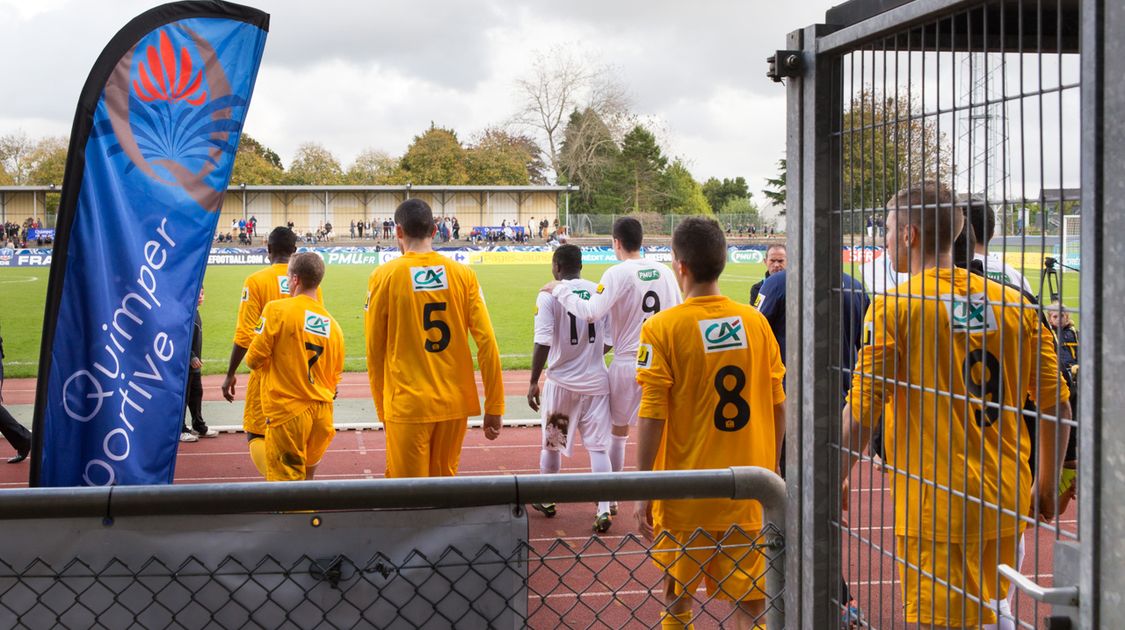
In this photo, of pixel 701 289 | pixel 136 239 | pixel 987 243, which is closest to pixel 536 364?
pixel 701 289

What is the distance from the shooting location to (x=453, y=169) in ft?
236

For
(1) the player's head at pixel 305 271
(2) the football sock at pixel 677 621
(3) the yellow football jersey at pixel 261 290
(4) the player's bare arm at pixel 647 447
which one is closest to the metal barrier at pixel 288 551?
(2) the football sock at pixel 677 621

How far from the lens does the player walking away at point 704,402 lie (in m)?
3.50

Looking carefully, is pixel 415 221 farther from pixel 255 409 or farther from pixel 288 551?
pixel 288 551

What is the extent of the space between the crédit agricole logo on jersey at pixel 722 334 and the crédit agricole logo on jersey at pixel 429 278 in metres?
2.12

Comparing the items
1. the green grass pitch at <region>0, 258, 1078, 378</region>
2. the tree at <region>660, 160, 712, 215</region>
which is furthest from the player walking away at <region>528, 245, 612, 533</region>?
the tree at <region>660, 160, 712, 215</region>

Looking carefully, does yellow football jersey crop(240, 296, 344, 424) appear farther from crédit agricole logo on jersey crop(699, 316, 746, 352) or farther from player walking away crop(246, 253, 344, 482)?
crédit agricole logo on jersey crop(699, 316, 746, 352)

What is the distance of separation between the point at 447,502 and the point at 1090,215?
127cm

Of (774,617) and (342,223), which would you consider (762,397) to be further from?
(342,223)

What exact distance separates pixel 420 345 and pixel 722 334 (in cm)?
220

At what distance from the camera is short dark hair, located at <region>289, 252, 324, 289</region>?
601 centimetres

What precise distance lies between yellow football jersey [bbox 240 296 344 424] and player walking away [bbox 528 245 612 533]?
4.60ft

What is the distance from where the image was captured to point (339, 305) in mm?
25219

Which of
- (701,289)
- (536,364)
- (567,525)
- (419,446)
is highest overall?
(701,289)
